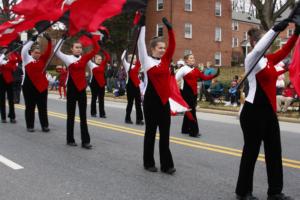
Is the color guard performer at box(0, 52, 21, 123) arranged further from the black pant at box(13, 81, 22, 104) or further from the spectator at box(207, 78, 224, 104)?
the spectator at box(207, 78, 224, 104)

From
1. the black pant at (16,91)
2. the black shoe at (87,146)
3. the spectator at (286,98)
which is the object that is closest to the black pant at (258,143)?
the black shoe at (87,146)

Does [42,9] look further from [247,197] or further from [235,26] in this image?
[235,26]

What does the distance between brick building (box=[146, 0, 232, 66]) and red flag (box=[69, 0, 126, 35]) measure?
37.1m

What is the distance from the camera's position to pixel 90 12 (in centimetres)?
438

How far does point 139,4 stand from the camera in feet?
17.8

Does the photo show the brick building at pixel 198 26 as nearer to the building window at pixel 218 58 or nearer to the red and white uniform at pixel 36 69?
the building window at pixel 218 58

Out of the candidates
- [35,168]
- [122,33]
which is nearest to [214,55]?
[122,33]

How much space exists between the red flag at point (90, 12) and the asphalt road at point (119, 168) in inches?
85.9

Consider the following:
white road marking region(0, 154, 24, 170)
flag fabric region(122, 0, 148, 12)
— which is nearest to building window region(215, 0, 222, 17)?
white road marking region(0, 154, 24, 170)

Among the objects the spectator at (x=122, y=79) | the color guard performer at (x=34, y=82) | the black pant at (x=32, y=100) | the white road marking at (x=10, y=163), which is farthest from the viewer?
the spectator at (x=122, y=79)

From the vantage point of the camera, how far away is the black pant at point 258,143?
512 centimetres

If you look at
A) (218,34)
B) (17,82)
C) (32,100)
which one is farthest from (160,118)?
(218,34)

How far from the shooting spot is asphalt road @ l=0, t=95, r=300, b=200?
5.65 meters

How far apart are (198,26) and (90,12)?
4240 cm
